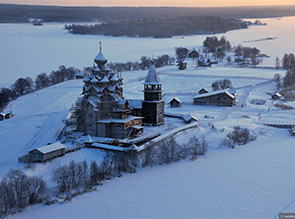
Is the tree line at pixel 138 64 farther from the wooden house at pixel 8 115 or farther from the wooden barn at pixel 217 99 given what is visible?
the wooden house at pixel 8 115

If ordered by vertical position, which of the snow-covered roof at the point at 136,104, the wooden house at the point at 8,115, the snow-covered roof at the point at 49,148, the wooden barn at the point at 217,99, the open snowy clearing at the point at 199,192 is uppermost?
the snow-covered roof at the point at 136,104

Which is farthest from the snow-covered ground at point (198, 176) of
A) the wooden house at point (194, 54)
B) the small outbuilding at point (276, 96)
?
the wooden house at point (194, 54)

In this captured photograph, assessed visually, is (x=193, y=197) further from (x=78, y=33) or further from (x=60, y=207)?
(x=78, y=33)

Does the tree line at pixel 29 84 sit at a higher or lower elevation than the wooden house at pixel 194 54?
lower

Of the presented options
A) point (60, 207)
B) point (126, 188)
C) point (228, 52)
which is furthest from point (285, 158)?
point (228, 52)

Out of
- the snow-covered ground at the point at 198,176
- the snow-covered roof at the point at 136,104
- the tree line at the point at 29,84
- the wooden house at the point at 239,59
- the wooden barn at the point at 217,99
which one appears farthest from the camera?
the wooden house at the point at 239,59
